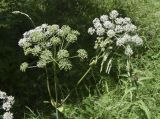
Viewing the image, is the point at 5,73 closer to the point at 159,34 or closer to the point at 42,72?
the point at 42,72

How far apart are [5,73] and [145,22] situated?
215cm

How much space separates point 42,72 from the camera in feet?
17.4

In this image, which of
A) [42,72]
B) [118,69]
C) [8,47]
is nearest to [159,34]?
[118,69]

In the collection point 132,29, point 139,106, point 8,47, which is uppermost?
point 8,47

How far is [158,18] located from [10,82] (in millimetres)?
2299

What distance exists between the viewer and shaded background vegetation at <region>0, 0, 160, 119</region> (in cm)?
503

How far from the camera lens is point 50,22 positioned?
581 centimetres

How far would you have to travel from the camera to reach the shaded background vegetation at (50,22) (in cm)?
503

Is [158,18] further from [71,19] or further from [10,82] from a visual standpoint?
[10,82]

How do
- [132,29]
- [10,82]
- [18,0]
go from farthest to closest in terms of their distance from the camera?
1. [18,0]
2. [10,82]
3. [132,29]

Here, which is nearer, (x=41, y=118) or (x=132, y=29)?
(x=132, y=29)

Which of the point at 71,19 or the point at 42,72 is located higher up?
the point at 71,19

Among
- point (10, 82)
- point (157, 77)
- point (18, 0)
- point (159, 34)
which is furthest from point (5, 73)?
point (159, 34)

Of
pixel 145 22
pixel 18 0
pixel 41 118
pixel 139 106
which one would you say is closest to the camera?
pixel 139 106
